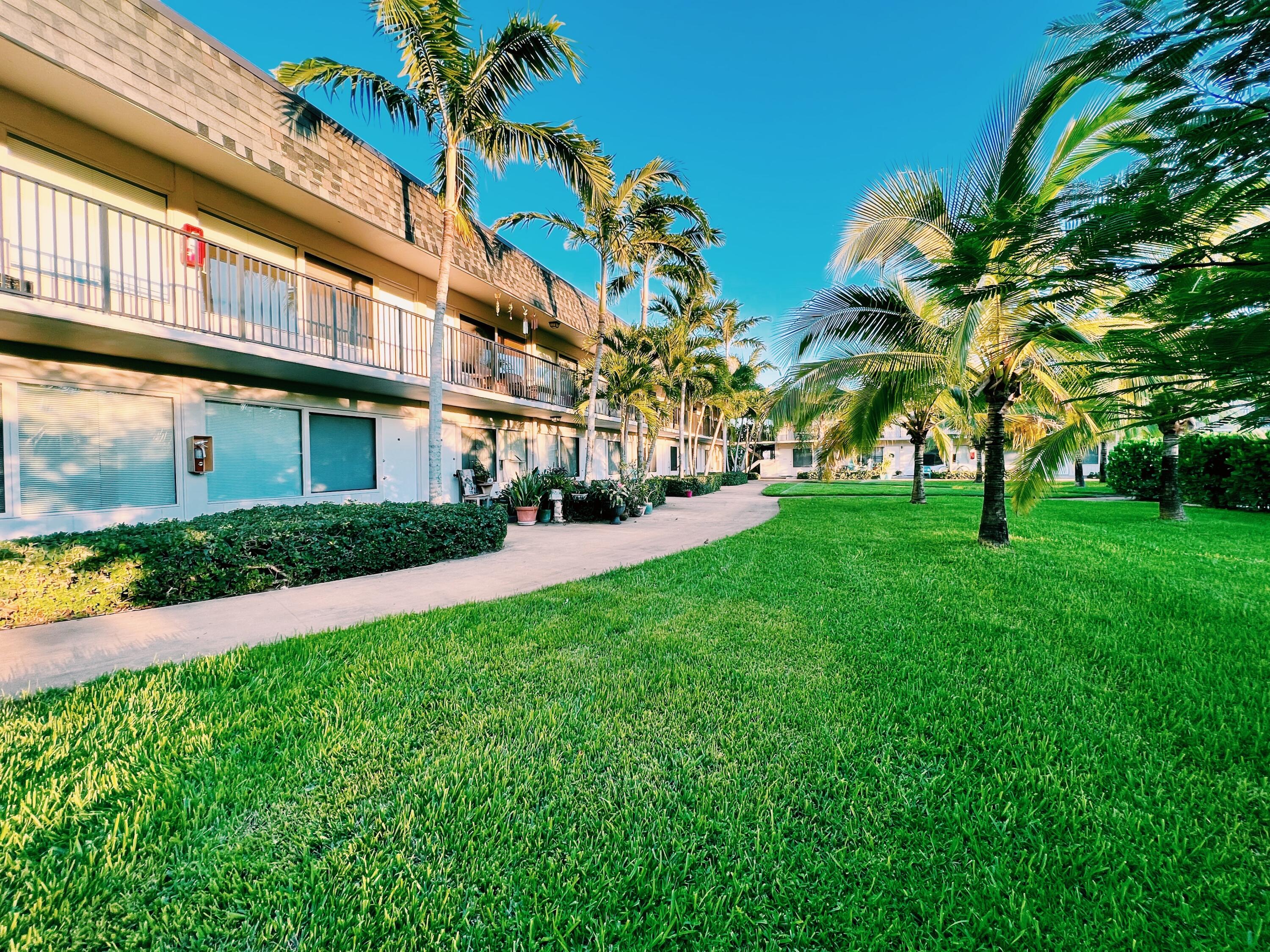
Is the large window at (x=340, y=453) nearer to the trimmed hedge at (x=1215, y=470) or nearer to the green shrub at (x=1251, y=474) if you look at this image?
the trimmed hedge at (x=1215, y=470)

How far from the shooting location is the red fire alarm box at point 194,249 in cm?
673

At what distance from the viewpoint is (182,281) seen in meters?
6.85

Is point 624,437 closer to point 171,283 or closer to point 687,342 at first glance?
point 687,342

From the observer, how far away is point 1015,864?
5.75 feet

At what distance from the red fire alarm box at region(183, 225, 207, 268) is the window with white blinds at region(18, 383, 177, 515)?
7.02ft

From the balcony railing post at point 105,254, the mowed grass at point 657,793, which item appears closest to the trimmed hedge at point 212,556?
the mowed grass at point 657,793

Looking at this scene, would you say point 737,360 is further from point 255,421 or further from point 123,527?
point 123,527

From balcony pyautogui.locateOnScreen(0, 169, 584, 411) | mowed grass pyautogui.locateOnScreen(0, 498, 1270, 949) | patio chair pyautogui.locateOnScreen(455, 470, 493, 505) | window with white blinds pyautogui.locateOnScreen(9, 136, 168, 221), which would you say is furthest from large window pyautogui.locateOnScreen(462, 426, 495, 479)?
mowed grass pyautogui.locateOnScreen(0, 498, 1270, 949)

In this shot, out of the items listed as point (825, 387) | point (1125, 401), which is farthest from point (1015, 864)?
point (825, 387)

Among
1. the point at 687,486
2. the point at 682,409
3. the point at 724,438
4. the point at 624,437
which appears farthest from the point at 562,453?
the point at 724,438

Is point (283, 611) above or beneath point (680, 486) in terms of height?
beneath

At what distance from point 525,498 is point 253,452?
571 cm

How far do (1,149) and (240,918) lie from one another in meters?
9.49

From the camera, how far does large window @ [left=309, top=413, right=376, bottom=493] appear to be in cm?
936
